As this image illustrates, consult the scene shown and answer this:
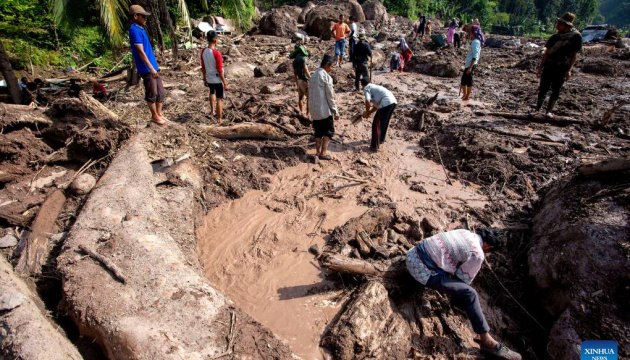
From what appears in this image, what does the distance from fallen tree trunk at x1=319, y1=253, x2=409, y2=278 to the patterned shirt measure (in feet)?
1.62

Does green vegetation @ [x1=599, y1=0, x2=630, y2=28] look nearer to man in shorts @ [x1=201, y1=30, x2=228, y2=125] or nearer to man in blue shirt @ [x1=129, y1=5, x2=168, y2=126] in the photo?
man in shorts @ [x1=201, y1=30, x2=228, y2=125]

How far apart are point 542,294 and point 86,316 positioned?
4.50 meters

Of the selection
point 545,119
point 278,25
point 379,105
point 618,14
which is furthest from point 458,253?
point 618,14

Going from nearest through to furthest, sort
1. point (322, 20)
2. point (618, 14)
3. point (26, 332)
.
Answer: point (26, 332), point (322, 20), point (618, 14)

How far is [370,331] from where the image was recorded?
302 cm

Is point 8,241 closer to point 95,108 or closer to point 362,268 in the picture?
point 95,108

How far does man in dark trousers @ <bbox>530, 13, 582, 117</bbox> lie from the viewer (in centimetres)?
625

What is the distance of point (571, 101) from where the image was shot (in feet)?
28.6

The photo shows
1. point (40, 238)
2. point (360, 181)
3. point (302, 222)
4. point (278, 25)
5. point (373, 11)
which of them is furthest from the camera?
point (373, 11)

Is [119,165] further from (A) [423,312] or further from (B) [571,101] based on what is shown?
(B) [571,101]

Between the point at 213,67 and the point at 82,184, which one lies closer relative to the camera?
the point at 82,184

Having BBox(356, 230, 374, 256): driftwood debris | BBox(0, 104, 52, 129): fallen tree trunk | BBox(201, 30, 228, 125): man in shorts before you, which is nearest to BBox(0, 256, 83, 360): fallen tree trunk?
BBox(356, 230, 374, 256): driftwood debris

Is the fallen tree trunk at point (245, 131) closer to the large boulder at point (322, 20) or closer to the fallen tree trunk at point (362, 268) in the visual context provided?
the fallen tree trunk at point (362, 268)

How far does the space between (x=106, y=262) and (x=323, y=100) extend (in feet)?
12.9
